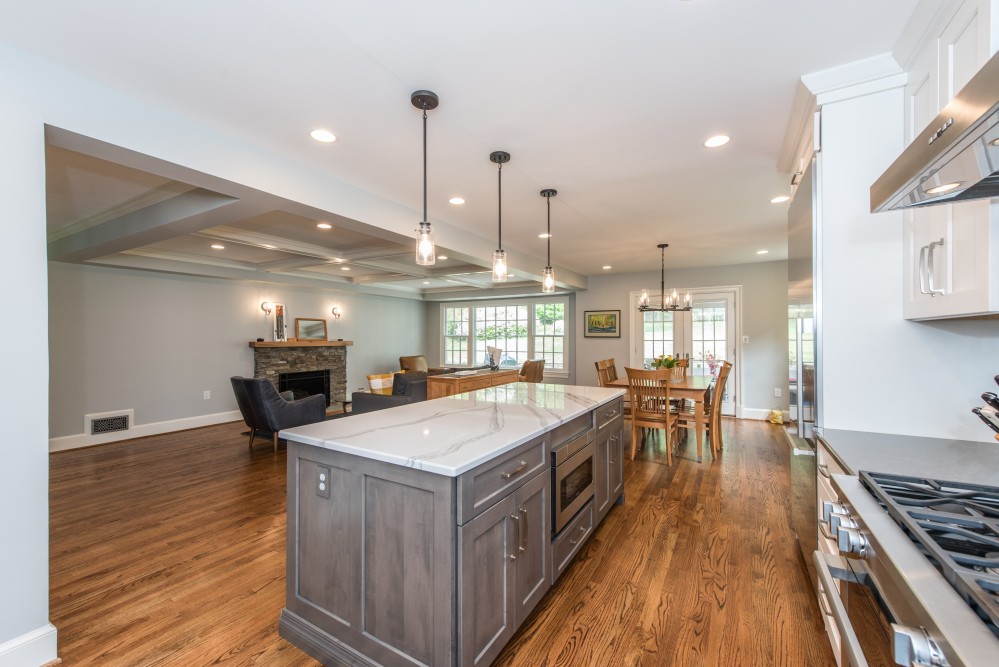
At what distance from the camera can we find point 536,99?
204 centimetres

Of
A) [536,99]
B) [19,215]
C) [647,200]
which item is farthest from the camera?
[647,200]

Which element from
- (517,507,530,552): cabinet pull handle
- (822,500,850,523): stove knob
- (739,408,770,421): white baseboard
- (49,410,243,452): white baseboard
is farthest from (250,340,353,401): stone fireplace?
(739,408,770,421): white baseboard

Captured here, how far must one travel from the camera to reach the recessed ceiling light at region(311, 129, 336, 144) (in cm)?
235

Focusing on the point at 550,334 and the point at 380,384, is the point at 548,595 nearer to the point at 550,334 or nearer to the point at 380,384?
the point at 380,384

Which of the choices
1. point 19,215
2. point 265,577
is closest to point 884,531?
point 265,577

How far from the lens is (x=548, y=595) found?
84.1 inches

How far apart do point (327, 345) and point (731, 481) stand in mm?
6611

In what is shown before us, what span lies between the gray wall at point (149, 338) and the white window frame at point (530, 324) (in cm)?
337

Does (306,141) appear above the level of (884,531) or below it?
above

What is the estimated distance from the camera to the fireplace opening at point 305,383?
280 inches

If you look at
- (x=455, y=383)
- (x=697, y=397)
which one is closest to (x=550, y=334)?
(x=455, y=383)

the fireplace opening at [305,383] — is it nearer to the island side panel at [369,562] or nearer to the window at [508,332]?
the window at [508,332]

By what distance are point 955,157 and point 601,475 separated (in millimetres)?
2355

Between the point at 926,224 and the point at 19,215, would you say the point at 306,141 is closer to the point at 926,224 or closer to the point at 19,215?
the point at 19,215
